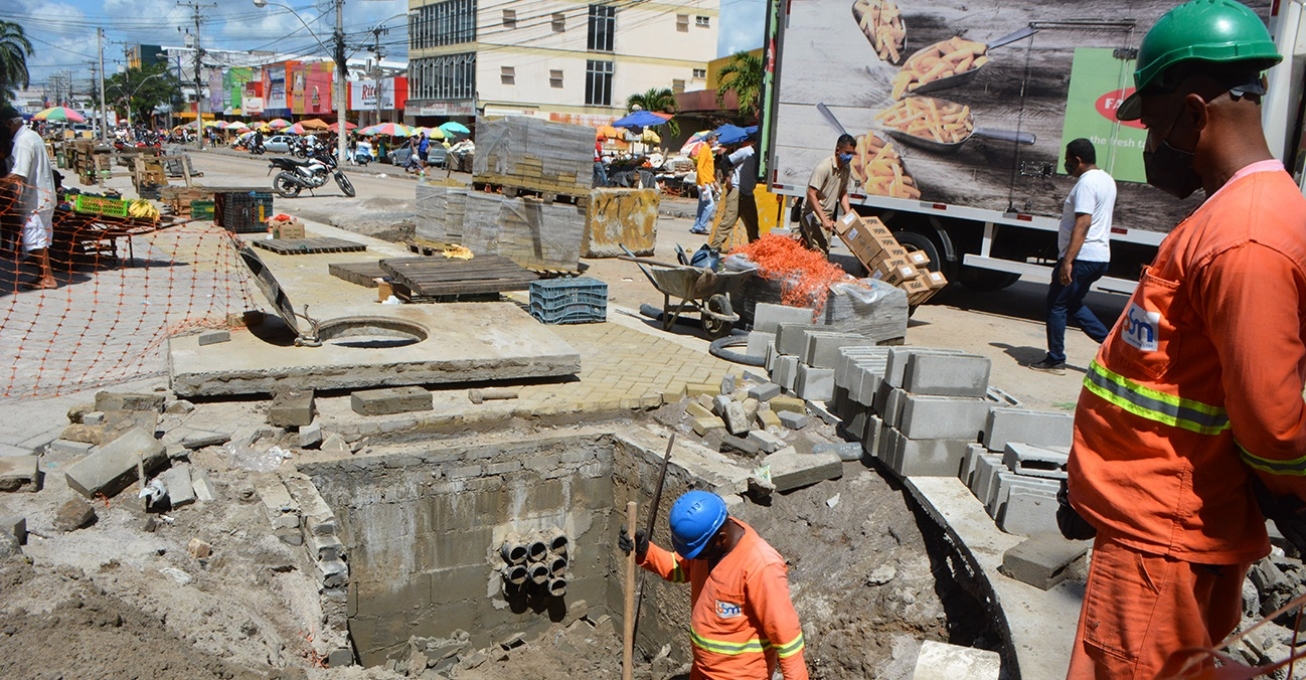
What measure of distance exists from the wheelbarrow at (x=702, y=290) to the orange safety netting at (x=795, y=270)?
9.7 inches

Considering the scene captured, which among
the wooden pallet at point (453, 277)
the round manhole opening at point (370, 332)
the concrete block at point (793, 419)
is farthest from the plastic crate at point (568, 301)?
the concrete block at point (793, 419)

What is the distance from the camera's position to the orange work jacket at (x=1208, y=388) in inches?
69.5

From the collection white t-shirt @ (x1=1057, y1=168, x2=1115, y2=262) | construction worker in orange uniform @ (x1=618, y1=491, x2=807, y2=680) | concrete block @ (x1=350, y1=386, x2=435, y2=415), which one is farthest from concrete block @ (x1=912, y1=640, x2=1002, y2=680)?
white t-shirt @ (x1=1057, y1=168, x2=1115, y2=262)

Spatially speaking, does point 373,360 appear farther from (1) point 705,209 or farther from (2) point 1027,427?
(1) point 705,209

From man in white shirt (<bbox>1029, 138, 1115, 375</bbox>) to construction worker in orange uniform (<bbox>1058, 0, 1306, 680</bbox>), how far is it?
17.2ft

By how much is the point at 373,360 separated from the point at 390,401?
45 centimetres

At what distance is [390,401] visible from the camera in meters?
6.18

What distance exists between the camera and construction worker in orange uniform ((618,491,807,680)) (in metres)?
3.70

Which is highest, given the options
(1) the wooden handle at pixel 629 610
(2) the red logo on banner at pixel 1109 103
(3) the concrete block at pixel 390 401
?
(2) the red logo on banner at pixel 1109 103

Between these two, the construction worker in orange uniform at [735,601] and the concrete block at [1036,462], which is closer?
the construction worker in orange uniform at [735,601]

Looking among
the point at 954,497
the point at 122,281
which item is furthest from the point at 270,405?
the point at 122,281

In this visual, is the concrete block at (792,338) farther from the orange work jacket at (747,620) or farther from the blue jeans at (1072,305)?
the orange work jacket at (747,620)

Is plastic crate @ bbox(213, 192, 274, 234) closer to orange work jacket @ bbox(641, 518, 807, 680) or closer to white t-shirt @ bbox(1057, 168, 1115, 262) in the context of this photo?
white t-shirt @ bbox(1057, 168, 1115, 262)

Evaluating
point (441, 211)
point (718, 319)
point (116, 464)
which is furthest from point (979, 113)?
point (116, 464)
